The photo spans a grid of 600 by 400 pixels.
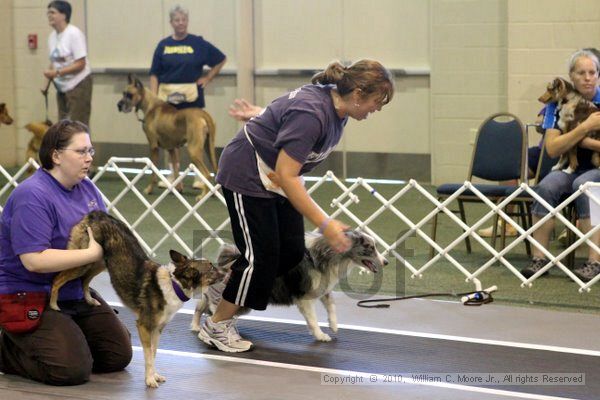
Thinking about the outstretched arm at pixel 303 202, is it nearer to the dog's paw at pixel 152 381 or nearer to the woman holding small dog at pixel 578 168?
the dog's paw at pixel 152 381

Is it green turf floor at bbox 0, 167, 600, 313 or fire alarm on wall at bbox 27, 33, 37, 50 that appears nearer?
green turf floor at bbox 0, 167, 600, 313

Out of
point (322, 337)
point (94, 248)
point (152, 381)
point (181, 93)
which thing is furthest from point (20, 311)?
point (181, 93)

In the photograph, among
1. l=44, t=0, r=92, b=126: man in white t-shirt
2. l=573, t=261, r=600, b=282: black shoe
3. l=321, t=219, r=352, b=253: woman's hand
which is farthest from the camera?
l=44, t=0, r=92, b=126: man in white t-shirt

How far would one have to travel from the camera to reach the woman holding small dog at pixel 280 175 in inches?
142

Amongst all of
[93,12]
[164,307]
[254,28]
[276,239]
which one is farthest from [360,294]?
[93,12]

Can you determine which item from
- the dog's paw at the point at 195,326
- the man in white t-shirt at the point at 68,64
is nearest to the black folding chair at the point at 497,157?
the dog's paw at the point at 195,326

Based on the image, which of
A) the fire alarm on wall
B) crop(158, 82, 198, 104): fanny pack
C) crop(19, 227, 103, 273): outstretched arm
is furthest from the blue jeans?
the fire alarm on wall

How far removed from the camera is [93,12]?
35.6ft

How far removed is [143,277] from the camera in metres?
3.79

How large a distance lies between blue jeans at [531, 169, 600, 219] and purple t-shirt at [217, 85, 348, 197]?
210 centimetres

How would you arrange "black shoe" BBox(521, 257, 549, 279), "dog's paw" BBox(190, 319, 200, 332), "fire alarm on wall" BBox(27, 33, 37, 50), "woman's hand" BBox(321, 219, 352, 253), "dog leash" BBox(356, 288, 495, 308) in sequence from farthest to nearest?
"fire alarm on wall" BBox(27, 33, 37, 50) < "black shoe" BBox(521, 257, 549, 279) < "dog leash" BBox(356, 288, 495, 308) < "dog's paw" BBox(190, 319, 200, 332) < "woman's hand" BBox(321, 219, 352, 253)

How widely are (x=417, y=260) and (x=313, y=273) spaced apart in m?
1.85

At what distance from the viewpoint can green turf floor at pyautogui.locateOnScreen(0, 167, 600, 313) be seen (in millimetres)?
5266

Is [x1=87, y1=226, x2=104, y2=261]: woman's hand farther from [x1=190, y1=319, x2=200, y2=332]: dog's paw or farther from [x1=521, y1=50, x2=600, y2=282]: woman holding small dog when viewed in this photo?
[x1=521, y1=50, x2=600, y2=282]: woman holding small dog
